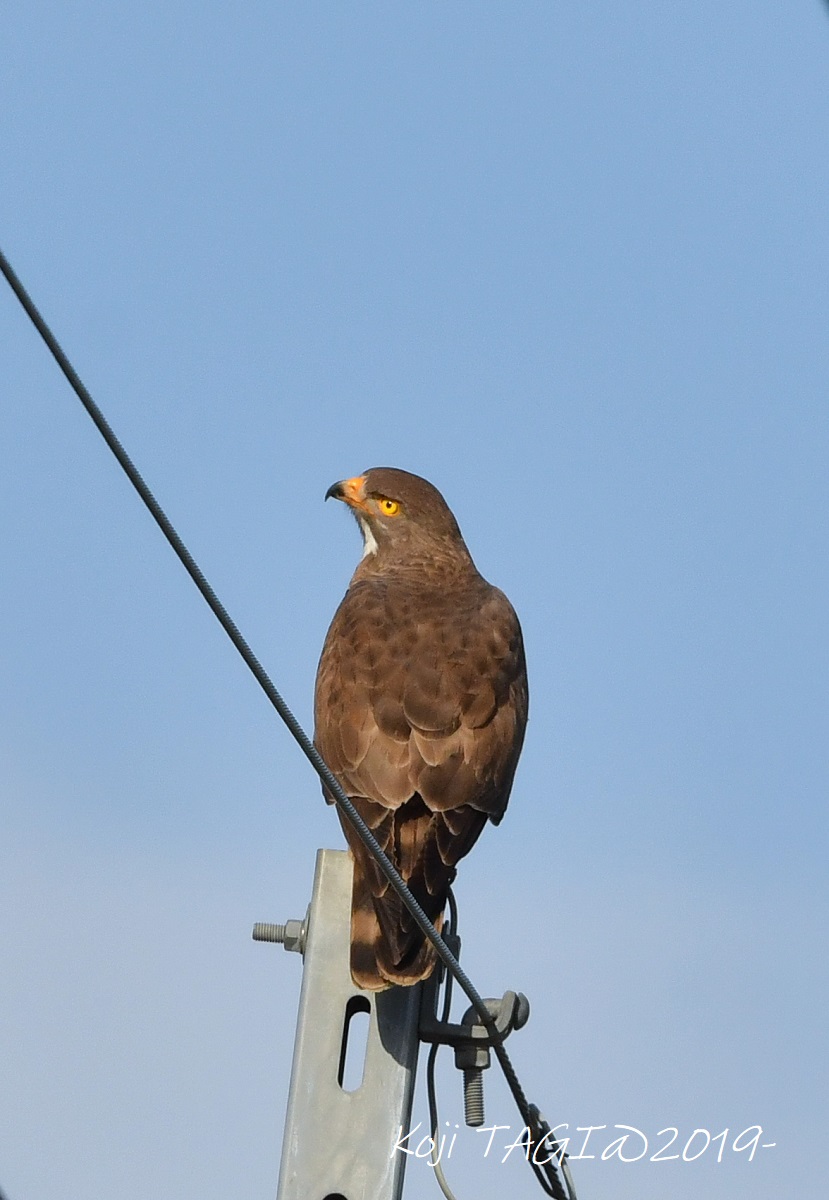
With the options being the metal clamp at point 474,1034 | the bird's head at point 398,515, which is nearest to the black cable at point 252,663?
the metal clamp at point 474,1034

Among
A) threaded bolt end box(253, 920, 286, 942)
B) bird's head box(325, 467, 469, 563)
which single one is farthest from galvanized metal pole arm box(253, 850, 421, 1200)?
bird's head box(325, 467, 469, 563)

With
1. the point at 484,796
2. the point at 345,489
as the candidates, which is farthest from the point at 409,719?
the point at 345,489

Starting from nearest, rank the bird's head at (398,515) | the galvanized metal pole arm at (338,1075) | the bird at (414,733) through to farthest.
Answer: the galvanized metal pole arm at (338,1075) < the bird at (414,733) < the bird's head at (398,515)

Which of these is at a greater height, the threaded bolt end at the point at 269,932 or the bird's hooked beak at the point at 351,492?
the bird's hooked beak at the point at 351,492

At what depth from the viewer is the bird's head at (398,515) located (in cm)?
898

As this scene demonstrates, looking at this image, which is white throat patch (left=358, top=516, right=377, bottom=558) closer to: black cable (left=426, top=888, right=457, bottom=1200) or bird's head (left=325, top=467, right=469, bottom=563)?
bird's head (left=325, top=467, right=469, bottom=563)

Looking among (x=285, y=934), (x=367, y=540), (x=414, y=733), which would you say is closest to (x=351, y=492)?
(x=367, y=540)

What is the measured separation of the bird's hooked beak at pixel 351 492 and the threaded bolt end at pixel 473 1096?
4.38 m

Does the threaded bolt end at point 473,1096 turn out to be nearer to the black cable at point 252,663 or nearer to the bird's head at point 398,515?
the black cable at point 252,663

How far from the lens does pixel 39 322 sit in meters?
3.49

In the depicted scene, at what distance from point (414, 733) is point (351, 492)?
2.86m

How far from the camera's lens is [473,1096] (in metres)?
5.34

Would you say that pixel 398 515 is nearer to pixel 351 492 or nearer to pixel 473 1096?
pixel 351 492

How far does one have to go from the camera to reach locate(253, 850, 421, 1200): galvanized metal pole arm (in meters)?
4.82
